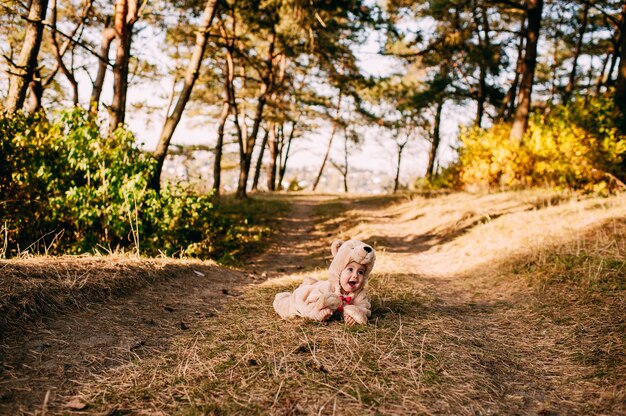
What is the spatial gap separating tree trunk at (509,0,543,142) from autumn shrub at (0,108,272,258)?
1035 cm

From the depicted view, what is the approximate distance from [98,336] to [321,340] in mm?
1788

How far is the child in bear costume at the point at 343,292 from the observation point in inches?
137

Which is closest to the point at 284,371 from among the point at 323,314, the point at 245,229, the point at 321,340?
the point at 321,340

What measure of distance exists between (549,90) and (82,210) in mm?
28720

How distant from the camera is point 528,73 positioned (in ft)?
40.5

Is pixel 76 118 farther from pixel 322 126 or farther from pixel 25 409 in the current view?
pixel 322 126

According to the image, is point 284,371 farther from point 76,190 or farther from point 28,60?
point 28,60

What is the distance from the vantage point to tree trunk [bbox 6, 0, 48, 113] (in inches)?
257

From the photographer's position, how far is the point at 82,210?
19.1 feet

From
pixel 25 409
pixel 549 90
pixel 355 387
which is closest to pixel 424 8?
pixel 355 387

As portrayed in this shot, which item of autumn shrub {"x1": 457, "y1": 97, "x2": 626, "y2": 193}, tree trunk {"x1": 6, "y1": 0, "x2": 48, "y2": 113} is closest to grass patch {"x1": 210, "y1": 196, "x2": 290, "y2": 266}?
tree trunk {"x1": 6, "y1": 0, "x2": 48, "y2": 113}

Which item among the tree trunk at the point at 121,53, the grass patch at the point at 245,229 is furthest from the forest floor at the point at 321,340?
the tree trunk at the point at 121,53

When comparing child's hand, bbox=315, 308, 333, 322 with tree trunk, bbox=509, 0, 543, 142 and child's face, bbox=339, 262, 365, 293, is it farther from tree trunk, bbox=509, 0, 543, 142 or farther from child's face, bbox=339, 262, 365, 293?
tree trunk, bbox=509, 0, 543, 142

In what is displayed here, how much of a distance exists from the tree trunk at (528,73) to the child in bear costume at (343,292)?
407 inches
